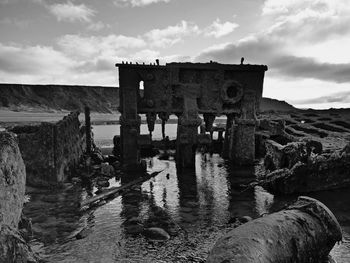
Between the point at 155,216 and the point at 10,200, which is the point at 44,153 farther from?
the point at 10,200

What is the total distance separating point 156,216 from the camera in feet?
38.0

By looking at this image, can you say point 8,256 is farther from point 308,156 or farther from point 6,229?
point 308,156

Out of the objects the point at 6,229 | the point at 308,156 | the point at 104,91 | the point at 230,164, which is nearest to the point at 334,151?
the point at 308,156

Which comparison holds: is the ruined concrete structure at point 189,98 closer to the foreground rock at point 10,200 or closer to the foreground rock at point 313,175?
the foreground rock at point 313,175

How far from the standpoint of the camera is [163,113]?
69.8ft

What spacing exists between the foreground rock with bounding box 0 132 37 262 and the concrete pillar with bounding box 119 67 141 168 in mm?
12922

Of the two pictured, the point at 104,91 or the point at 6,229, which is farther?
the point at 104,91

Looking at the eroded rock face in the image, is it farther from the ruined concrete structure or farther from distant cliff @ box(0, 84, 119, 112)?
distant cliff @ box(0, 84, 119, 112)

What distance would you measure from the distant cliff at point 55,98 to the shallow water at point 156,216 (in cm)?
10190

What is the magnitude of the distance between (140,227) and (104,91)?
129207 millimetres

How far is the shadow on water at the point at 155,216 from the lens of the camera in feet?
28.1

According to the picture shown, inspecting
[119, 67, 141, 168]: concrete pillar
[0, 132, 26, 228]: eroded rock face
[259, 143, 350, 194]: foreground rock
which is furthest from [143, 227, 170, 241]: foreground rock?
[119, 67, 141, 168]: concrete pillar

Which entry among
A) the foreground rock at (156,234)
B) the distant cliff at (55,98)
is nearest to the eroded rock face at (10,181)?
the foreground rock at (156,234)

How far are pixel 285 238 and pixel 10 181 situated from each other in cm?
533
